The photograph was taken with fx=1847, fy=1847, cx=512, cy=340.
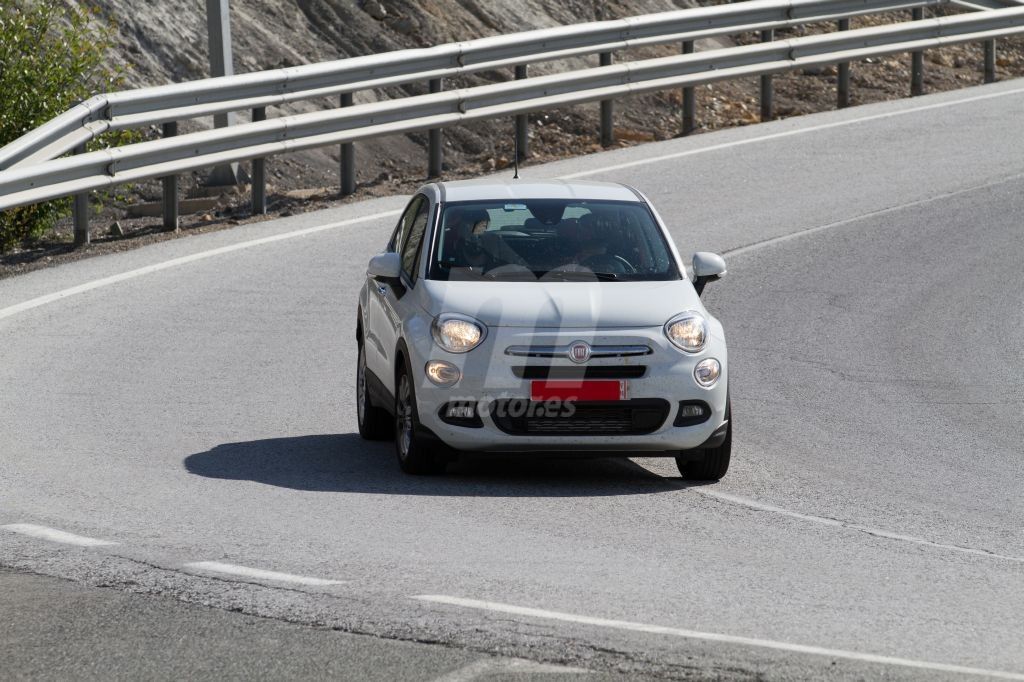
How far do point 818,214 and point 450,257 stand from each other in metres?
7.67

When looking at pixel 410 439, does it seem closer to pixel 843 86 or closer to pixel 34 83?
pixel 34 83

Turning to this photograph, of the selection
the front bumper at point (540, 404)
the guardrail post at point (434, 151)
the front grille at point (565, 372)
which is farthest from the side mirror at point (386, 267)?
the guardrail post at point (434, 151)

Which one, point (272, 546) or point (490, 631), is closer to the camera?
point (490, 631)

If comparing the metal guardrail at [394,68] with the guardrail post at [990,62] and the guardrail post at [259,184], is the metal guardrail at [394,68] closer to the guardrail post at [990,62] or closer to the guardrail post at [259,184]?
the guardrail post at [259,184]

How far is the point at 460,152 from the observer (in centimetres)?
2098

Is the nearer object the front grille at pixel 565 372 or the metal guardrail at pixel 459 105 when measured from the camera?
the front grille at pixel 565 372

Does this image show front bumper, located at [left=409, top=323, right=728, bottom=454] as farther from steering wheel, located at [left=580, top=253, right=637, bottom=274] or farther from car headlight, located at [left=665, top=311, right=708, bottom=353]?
steering wheel, located at [left=580, top=253, right=637, bottom=274]

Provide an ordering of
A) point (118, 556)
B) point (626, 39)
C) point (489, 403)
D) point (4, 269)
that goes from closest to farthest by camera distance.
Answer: point (118, 556)
point (489, 403)
point (4, 269)
point (626, 39)

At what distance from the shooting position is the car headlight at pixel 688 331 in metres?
9.41

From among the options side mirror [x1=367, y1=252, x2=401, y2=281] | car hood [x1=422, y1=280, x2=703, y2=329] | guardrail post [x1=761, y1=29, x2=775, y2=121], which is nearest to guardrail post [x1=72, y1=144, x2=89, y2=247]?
side mirror [x1=367, y1=252, x2=401, y2=281]

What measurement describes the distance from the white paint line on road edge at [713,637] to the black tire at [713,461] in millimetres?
2955

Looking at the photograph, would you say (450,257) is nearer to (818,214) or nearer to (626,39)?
(818,214)

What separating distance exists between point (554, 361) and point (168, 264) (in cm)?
697

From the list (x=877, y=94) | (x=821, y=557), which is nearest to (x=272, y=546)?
(x=821, y=557)
